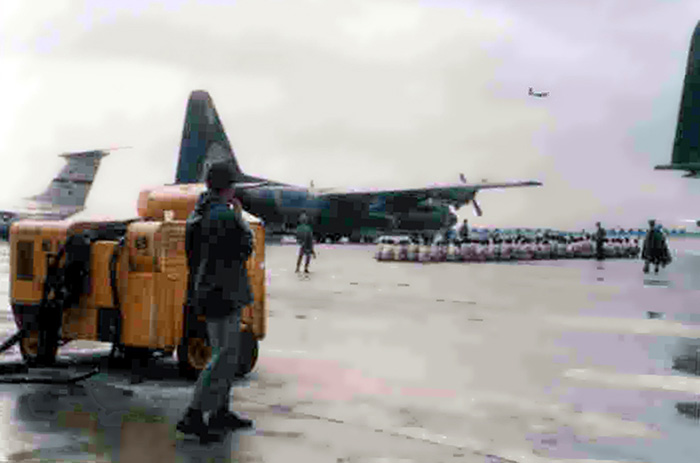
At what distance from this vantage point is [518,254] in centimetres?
4259

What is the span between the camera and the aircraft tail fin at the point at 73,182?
47.4 m

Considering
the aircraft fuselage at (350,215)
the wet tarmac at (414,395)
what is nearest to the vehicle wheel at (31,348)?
the wet tarmac at (414,395)

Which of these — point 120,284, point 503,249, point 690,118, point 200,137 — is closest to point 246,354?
point 120,284

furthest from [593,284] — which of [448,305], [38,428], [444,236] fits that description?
[444,236]

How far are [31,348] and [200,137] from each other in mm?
42232

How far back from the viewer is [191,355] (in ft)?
28.8

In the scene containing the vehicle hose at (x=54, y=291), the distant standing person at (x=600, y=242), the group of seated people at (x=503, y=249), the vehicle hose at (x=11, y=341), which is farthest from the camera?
the distant standing person at (x=600, y=242)

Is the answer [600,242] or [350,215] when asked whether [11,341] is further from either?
[350,215]

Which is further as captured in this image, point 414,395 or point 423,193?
point 423,193

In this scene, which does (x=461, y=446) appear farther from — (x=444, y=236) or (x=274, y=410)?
(x=444, y=236)

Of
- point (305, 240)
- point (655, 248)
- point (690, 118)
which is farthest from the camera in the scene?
point (690, 118)

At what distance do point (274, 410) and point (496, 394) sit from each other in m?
2.21

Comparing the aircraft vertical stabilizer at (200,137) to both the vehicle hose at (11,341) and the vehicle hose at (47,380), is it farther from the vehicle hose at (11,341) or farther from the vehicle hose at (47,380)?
the vehicle hose at (47,380)

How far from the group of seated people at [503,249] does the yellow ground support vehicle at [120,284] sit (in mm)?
28020
